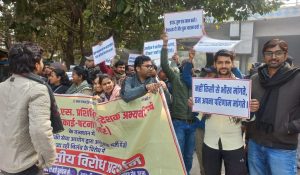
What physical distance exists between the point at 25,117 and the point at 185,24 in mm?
3129

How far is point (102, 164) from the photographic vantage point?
14.6ft

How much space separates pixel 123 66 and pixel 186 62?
95.3 inches

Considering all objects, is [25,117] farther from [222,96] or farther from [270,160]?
[270,160]

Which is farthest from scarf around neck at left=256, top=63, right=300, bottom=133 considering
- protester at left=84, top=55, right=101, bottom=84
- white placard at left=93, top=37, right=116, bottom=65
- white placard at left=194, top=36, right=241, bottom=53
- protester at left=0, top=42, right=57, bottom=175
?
white placard at left=93, top=37, right=116, bottom=65

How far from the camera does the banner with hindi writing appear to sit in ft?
13.2

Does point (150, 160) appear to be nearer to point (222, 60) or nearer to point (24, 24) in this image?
point (222, 60)

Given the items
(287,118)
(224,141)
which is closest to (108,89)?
(224,141)

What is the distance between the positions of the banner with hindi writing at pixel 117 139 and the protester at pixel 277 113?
0.99 meters

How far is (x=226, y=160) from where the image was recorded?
358 cm

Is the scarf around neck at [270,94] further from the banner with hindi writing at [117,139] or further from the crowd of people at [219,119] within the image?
the banner with hindi writing at [117,139]

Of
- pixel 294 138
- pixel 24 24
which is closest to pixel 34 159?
pixel 294 138

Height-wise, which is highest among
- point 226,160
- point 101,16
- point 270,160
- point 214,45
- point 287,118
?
point 101,16

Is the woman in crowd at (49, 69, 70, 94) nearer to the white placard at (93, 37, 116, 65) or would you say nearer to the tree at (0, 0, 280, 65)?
the white placard at (93, 37, 116, 65)

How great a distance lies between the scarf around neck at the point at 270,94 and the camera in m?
3.16
